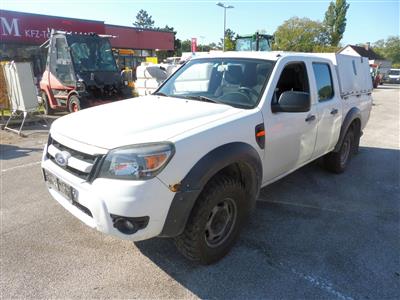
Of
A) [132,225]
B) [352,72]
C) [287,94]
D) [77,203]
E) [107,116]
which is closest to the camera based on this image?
[132,225]

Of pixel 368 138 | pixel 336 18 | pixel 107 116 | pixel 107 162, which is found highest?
pixel 336 18

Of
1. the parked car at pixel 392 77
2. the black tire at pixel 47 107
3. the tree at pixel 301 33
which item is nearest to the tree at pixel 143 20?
the tree at pixel 301 33

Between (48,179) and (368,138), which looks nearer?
(48,179)

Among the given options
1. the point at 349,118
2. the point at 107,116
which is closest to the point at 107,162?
the point at 107,116

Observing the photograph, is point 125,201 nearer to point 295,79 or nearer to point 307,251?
point 307,251

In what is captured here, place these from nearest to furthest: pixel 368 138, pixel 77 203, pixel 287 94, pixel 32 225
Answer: pixel 77 203 < pixel 287 94 < pixel 32 225 < pixel 368 138

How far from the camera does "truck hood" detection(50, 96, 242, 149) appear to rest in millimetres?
2606

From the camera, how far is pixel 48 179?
3158mm

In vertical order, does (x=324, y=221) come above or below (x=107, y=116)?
below

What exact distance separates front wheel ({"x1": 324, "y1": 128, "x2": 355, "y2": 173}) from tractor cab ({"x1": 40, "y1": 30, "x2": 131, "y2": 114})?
6.79 m

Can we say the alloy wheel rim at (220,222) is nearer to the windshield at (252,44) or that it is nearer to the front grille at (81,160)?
the front grille at (81,160)

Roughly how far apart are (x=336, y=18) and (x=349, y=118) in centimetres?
7775

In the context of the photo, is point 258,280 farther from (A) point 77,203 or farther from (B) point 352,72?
(B) point 352,72

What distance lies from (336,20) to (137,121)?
81050 millimetres
